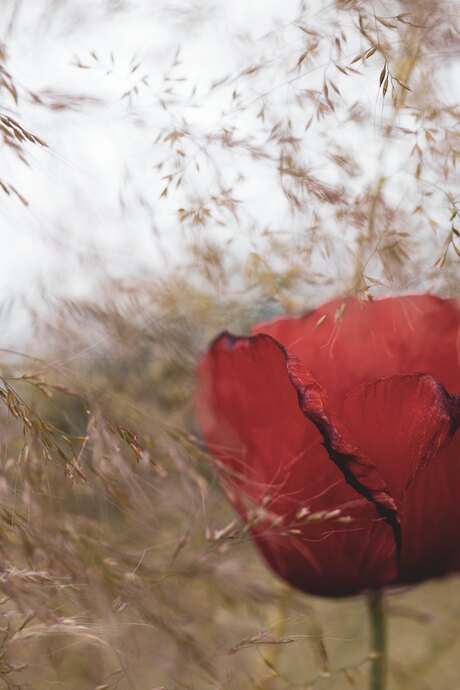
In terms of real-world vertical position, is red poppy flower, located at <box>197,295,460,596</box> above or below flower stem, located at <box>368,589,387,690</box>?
above

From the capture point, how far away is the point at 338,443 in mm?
203

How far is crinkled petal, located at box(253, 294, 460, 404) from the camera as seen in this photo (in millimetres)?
250

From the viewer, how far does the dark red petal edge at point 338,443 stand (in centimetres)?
20

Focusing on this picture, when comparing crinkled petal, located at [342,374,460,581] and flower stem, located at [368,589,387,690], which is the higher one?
crinkled petal, located at [342,374,460,581]

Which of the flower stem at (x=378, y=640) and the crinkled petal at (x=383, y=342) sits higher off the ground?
the crinkled petal at (x=383, y=342)

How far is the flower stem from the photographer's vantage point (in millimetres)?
225

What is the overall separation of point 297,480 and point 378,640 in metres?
0.05

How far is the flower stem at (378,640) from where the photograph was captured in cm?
23

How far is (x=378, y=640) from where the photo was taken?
0.23 metres

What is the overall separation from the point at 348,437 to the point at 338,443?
0.01 m

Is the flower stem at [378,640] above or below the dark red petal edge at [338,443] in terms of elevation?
below

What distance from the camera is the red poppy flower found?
21 centimetres

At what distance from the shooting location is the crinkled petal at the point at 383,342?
25 centimetres

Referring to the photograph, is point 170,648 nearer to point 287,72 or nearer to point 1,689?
point 1,689
